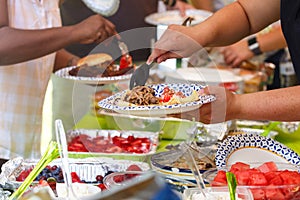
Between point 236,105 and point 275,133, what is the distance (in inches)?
25.4

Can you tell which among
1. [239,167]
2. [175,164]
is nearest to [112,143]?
[175,164]

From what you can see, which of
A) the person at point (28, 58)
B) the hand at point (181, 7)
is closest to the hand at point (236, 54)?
the hand at point (181, 7)

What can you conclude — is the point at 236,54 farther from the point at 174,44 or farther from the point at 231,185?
the point at 231,185

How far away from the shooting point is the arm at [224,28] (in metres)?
1.70

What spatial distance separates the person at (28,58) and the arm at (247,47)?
3.42 ft

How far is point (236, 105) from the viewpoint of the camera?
1.47m

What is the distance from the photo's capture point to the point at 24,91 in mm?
2189

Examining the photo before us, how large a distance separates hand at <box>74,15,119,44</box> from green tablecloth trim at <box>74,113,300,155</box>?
0.33 meters

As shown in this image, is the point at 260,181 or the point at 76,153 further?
the point at 76,153

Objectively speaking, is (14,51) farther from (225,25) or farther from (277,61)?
(277,61)

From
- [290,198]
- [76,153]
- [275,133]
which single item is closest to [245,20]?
[275,133]

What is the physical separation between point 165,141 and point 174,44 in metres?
0.51

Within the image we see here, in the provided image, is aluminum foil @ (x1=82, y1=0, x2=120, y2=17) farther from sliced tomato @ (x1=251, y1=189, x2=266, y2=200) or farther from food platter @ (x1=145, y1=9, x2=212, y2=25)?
sliced tomato @ (x1=251, y1=189, x2=266, y2=200)

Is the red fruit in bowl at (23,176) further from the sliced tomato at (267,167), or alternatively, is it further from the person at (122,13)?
the person at (122,13)
